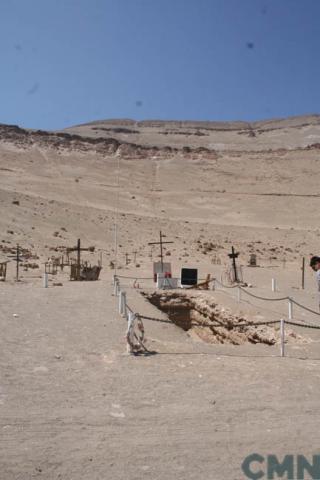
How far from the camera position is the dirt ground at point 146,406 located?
16.4 ft

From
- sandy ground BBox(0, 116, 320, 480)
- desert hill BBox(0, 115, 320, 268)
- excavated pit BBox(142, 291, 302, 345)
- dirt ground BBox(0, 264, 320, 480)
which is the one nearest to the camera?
dirt ground BBox(0, 264, 320, 480)

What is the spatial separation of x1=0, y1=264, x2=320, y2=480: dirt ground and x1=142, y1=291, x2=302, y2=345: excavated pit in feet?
8.12

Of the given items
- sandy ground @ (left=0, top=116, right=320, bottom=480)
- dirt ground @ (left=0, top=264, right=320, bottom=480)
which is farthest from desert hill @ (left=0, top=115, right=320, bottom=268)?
dirt ground @ (left=0, top=264, right=320, bottom=480)

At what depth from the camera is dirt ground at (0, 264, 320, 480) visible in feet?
16.4

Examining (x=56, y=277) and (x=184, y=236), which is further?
(x=184, y=236)

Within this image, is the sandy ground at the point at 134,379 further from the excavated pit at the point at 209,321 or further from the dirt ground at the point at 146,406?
the excavated pit at the point at 209,321

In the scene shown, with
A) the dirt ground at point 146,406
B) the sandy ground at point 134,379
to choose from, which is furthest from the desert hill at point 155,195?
the dirt ground at point 146,406

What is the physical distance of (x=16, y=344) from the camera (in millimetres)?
9867

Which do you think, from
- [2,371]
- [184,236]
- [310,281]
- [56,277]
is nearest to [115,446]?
[2,371]

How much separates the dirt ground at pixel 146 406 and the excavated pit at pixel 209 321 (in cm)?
248

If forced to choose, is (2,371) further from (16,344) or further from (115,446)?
(115,446)

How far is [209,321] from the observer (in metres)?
17.5

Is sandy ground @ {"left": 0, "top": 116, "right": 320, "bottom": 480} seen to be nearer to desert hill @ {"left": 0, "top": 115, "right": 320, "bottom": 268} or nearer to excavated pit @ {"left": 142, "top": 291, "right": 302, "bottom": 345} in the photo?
excavated pit @ {"left": 142, "top": 291, "right": 302, "bottom": 345}

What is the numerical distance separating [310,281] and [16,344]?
2234cm
